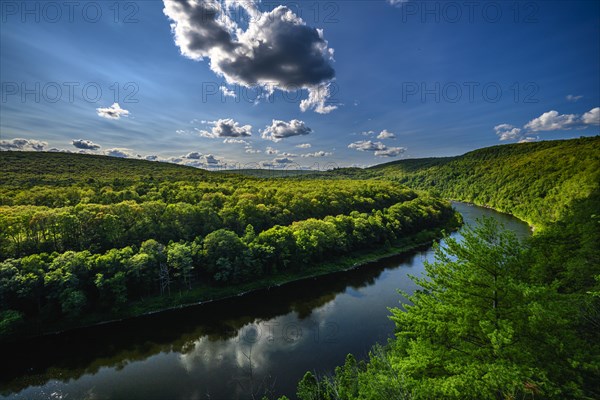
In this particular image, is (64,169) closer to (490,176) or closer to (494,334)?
(494,334)

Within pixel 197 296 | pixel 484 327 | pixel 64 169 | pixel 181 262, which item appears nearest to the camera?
pixel 484 327

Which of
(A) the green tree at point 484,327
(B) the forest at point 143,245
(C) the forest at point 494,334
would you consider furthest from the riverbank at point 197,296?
(A) the green tree at point 484,327

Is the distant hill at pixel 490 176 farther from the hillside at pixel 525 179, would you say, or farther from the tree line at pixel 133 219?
the tree line at pixel 133 219

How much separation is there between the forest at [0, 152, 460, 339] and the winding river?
3169 millimetres

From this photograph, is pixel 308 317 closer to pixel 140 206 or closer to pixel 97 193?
pixel 140 206

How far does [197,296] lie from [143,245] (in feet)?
33.1

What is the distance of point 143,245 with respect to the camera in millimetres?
36938

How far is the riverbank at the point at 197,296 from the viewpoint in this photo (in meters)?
29.3

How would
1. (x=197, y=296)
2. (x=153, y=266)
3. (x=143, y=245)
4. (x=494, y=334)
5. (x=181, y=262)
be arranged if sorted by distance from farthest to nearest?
1. (x=143, y=245)
2. (x=181, y=262)
3. (x=197, y=296)
4. (x=153, y=266)
5. (x=494, y=334)

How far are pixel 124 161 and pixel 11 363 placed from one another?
112 m

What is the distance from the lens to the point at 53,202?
161 ft

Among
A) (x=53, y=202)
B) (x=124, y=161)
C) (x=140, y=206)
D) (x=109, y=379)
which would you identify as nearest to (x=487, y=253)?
(x=109, y=379)

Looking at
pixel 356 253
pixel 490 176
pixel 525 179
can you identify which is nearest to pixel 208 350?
pixel 356 253

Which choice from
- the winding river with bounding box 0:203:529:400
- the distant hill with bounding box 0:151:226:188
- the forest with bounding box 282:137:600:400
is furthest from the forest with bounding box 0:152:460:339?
the forest with bounding box 282:137:600:400
